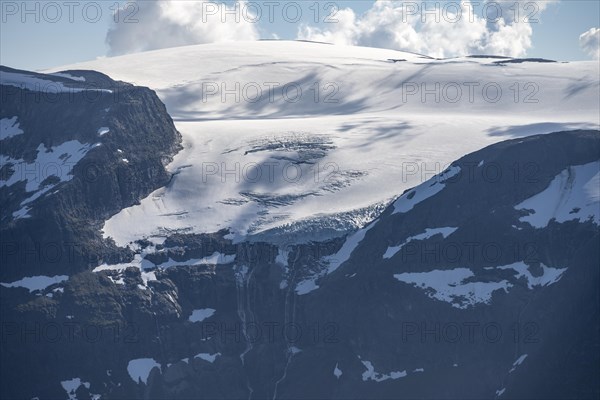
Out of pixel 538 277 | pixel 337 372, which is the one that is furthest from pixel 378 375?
pixel 538 277

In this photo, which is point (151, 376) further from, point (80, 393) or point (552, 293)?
point (552, 293)

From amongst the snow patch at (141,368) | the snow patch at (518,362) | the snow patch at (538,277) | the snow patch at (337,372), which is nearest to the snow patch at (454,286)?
the snow patch at (538,277)

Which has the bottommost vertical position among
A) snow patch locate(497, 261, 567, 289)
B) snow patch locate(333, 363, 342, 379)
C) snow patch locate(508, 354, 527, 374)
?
snow patch locate(333, 363, 342, 379)

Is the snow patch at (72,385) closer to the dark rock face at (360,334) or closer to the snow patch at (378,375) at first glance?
the dark rock face at (360,334)

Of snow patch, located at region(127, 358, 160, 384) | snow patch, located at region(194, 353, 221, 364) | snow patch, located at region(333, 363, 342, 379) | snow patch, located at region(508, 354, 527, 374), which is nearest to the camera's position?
snow patch, located at region(508, 354, 527, 374)

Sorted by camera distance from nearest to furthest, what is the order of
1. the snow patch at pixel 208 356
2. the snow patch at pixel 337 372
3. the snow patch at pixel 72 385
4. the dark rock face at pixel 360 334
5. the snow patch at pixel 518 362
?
1. the snow patch at pixel 518 362
2. the dark rock face at pixel 360 334
3. the snow patch at pixel 72 385
4. the snow patch at pixel 337 372
5. the snow patch at pixel 208 356

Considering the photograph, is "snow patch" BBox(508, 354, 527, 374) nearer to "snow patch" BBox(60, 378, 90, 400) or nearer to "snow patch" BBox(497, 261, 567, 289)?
"snow patch" BBox(497, 261, 567, 289)

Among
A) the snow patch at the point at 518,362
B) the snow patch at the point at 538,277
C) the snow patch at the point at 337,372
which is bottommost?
the snow patch at the point at 337,372

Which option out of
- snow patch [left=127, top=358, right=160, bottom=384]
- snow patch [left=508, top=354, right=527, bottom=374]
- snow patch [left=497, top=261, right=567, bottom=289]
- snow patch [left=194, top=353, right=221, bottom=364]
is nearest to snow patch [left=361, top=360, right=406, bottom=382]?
snow patch [left=508, top=354, right=527, bottom=374]

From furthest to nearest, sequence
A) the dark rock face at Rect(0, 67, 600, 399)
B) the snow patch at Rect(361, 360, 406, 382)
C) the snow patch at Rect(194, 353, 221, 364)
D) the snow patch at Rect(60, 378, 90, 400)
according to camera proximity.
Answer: the snow patch at Rect(194, 353, 221, 364), the snow patch at Rect(60, 378, 90, 400), the snow patch at Rect(361, 360, 406, 382), the dark rock face at Rect(0, 67, 600, 399)

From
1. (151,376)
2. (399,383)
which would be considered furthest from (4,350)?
(399,383)

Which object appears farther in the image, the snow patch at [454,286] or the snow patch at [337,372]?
the snow patch at [454,286]

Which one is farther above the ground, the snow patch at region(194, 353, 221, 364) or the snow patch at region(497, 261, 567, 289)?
the snow patch at region(497, 261, 567, 289)
